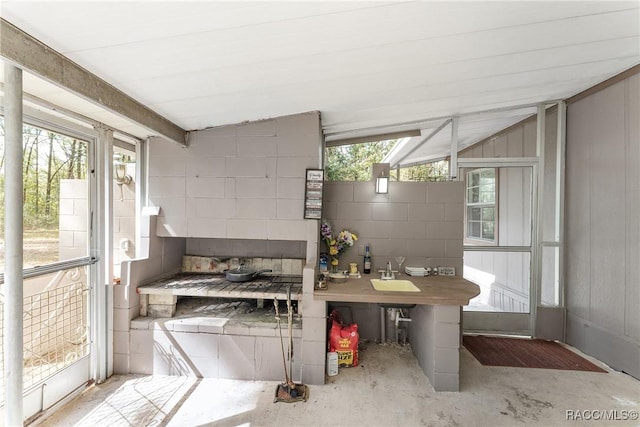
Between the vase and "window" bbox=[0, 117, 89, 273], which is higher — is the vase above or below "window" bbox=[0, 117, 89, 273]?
below

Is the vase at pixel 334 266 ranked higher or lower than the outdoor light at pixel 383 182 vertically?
lower

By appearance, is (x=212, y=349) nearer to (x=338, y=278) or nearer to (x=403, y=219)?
(x=338, y=278)

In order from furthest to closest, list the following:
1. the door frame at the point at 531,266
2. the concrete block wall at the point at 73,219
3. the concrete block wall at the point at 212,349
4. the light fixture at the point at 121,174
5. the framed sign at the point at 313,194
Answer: the door frame at the point at 531,266 < the light fixture at the point at 121,174 < the framed sign at the point at 313,194 < the concrete block wall at the point at 212,349 < the concrete block wall at the point at 73,219

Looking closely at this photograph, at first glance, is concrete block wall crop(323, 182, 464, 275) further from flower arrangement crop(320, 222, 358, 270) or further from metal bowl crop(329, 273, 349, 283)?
metal bowl crop(329, 273, 349, 283)

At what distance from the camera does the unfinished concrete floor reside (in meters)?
2.06

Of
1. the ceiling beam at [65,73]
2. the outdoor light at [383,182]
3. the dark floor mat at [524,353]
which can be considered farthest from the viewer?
the outdoor light at [383,182]

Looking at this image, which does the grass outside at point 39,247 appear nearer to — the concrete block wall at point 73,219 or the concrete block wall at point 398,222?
the concrete block wall at point 73,219

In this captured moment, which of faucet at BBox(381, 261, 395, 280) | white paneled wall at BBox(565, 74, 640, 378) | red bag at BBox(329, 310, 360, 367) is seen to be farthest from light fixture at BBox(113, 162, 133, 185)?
white paneled wall at BBox(565, 74, 640, 378)

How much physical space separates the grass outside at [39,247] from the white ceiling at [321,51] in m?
0.98

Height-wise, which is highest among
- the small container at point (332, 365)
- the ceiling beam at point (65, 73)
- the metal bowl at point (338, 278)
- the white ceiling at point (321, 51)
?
the white ceiling at point (321, 51)

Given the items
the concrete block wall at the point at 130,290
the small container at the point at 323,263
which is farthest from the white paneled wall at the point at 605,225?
the concrete block wall at the point at 130,290

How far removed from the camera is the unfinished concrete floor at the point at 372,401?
2062 mm

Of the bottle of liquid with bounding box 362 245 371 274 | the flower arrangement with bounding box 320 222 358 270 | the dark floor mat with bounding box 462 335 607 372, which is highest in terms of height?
the flower arrangement with bounding box 320 222 358 270

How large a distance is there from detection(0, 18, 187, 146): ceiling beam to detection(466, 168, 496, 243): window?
3862 millimetres
